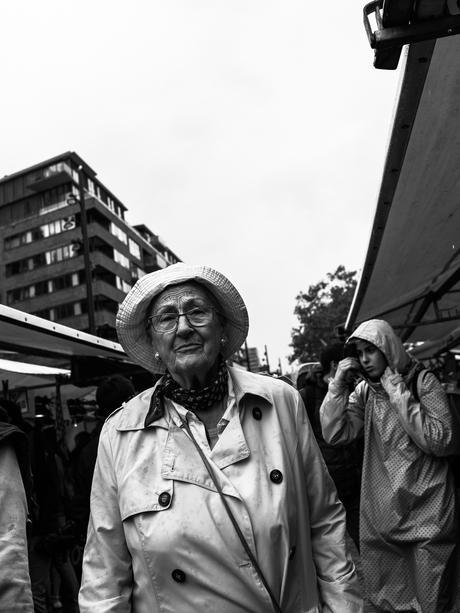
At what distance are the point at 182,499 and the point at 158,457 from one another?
18 centimetres

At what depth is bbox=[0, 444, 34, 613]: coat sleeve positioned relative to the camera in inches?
77.7

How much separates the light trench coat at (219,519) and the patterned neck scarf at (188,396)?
39 millimetres

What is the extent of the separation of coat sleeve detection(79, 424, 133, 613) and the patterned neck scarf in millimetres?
220

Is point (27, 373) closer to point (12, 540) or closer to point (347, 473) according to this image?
point (347, 473)

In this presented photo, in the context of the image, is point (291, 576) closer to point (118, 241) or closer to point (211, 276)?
point (211, 276)

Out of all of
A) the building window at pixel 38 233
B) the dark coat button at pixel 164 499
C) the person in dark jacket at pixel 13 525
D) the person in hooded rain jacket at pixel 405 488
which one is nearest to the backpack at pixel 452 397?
the person in hooded rain jacket at pixel 405 488

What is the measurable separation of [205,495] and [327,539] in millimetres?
462

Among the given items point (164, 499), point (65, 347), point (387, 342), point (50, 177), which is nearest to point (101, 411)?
point (65, 347)

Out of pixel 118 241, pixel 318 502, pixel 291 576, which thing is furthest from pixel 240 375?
pixel 118 241

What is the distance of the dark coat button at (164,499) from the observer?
204 cm

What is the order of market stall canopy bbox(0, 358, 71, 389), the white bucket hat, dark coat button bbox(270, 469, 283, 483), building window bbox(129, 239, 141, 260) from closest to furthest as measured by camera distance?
dark coat button bbox(270, 469, 283, 483), the white bucket hat, market stall canopy bbox(0, 358, 71, 389), building window bbox(129, 239, 141, 260)

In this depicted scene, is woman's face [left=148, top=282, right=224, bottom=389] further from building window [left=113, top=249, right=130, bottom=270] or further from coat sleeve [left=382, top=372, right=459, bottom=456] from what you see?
building window [left=113, top=249, right=130, bottom=270]

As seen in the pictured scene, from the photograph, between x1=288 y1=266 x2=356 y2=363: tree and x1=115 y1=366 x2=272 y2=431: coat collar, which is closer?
x1=115 y1=366 x2=272 y2=431: coat collar

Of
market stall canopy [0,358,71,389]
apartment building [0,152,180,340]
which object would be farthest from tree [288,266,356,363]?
market stall canopy [0,358,71,389]
